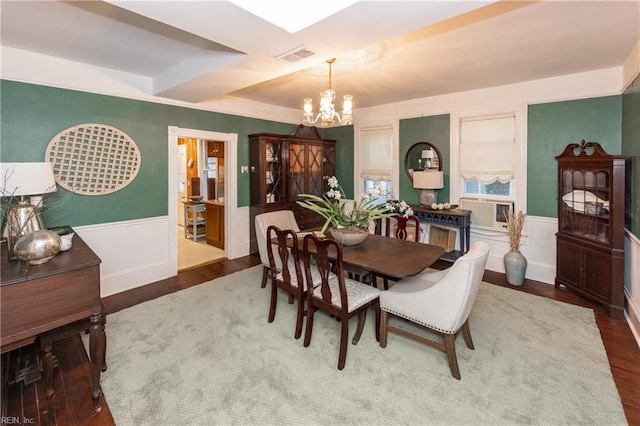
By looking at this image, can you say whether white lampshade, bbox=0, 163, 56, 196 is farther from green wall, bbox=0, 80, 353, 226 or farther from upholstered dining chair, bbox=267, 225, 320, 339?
upholstered dining chair, bbox=267, 225, 320, 339

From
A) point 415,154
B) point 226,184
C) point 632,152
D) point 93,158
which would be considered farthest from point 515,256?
point 93,158

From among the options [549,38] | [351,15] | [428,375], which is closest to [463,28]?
[549,38]

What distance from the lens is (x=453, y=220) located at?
4422 mm

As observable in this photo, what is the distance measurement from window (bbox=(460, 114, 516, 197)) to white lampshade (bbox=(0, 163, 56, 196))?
193 inches

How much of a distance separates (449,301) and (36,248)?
8.41 ft

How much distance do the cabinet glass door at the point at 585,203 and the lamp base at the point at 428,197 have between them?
5.18ft

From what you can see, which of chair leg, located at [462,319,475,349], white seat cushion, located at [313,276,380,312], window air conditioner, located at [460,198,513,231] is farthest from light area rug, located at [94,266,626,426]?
window air conditioner, located at [460,198,513,231]

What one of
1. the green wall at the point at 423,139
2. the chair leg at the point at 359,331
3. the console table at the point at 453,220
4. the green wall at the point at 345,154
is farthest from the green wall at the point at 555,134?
the chair leg at the point at 359,331

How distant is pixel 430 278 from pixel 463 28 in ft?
6.85

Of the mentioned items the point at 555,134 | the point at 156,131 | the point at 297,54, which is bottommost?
the point at 555,134

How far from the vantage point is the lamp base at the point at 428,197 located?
4816mm

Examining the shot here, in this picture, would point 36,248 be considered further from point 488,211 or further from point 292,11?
point 488,211

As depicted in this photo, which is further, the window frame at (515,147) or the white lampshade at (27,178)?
the window frame at (515,147)

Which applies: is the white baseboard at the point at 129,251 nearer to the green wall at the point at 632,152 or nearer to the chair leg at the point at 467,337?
the chair leg at the point at 467,337
